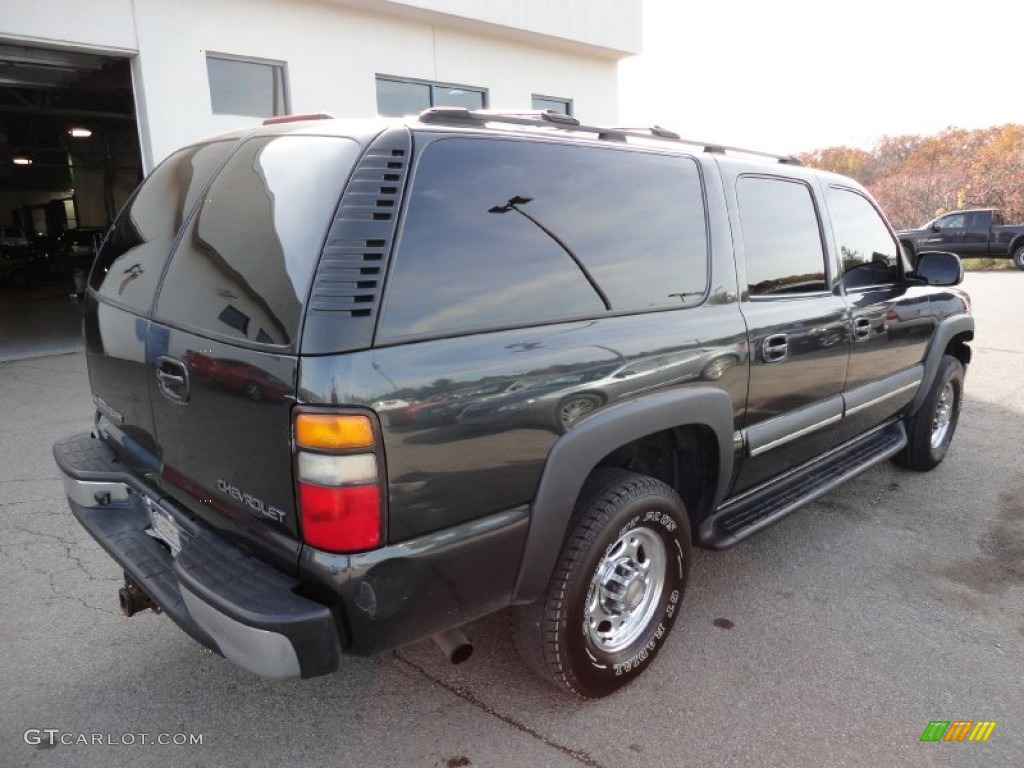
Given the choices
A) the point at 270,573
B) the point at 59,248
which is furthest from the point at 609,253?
the point at 59,248

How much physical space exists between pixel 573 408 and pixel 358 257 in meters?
0.78

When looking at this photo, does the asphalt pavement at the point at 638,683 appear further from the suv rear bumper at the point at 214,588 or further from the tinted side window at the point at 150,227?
the tinted side window at the point at 150,227

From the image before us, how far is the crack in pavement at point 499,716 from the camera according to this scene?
7.26 feet

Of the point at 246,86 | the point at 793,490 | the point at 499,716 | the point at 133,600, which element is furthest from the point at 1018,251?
the point at 133,600

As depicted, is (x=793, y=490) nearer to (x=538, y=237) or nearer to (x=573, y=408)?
(x=573, y=408)

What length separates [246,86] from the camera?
9125 millimetres

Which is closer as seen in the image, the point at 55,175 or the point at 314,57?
the point at 314,57

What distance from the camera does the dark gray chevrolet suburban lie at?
179 cm

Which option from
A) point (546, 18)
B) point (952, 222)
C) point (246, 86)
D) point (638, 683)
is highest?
point (546, 18)

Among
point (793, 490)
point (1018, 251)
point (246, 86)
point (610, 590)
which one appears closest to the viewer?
point (610, 590)

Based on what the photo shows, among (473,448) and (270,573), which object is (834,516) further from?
(270,573)

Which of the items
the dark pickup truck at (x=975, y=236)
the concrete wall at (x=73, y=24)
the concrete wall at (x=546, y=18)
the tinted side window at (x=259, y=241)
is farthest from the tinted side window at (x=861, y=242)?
the dark pickup truck at (x=975, y=236)

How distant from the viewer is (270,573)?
1.96m

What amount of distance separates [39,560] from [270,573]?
7.47ft
